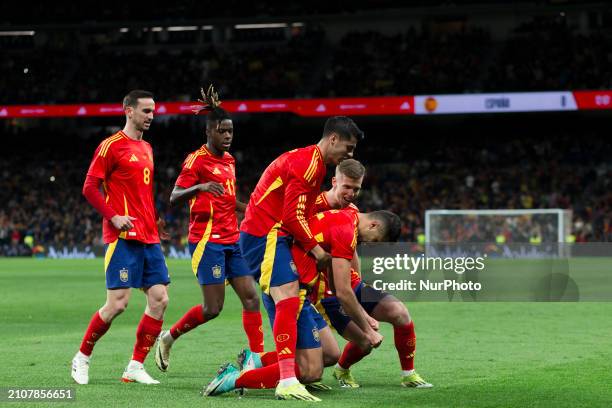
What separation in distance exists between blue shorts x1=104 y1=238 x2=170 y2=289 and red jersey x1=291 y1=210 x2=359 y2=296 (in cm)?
152

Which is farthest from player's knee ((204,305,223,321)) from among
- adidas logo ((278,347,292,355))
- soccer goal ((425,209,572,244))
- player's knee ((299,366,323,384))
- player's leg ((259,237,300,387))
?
soccer goal ((425,209,572,244))

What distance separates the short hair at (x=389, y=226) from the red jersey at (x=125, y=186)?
6.87ft

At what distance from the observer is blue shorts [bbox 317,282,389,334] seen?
7.86 metres

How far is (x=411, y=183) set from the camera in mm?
41875

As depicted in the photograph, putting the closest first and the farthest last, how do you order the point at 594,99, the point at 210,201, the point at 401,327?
the point at 401,327, the point at 210,201, the point at 594,99

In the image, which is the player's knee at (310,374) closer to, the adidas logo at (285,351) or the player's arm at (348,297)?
the adidas logo at (285,351)

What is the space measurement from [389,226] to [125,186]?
2.38 metres

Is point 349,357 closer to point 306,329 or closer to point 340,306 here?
point 340,306

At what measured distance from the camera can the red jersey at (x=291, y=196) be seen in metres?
6.95

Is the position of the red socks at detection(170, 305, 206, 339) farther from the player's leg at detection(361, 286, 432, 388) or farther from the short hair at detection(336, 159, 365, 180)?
the short hair at detection(336, 159, 365, 180)

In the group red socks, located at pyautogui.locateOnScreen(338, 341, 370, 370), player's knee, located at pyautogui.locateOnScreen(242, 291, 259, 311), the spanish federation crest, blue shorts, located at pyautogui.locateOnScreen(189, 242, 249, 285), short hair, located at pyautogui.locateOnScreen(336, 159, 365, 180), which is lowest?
red socks, located at pyautogui.locateOnScreen(338, 341, 370, 370)

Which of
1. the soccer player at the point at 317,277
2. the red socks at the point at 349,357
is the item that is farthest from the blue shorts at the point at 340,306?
the soccer player at the point at 317,277

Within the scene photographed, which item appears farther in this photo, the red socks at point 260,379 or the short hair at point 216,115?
the short hair at point 216,115

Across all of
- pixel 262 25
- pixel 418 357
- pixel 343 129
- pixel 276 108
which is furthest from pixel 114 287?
pixel 262 25
